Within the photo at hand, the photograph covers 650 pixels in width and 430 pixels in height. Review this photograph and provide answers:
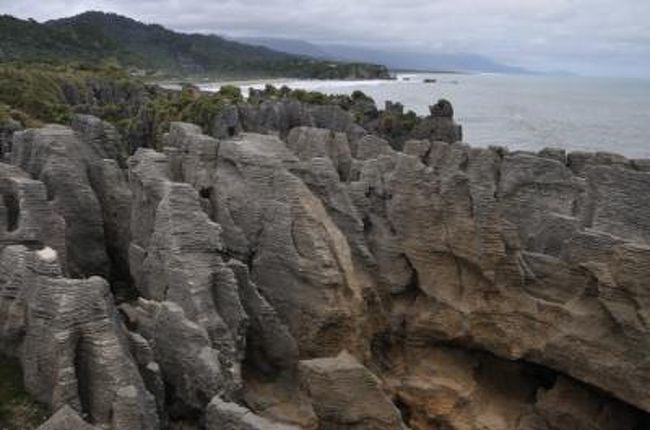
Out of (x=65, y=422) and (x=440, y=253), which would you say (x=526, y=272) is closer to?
(x=440, y=253)

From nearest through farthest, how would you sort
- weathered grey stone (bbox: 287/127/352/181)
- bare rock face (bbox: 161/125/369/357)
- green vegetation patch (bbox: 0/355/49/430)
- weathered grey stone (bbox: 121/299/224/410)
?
green vegetation patch (bbox: 0/355/49/430)
weathered grey stone (bbox: 121/299/224/410)
bare rock face (bbox: 161/125/369/357)
weathered grey stone (bbox: 287/127/352/181)

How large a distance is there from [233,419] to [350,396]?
3046 mm

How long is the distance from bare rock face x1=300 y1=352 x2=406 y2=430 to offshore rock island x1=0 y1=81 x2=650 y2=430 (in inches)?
1.1

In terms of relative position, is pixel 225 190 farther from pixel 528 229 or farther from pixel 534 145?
pixel 534 145

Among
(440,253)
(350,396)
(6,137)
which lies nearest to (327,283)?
(350,396)

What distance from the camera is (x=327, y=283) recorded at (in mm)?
18406

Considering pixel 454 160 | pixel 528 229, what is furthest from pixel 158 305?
pixel 454 160

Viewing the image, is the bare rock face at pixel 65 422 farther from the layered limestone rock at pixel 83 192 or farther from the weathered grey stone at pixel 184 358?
the layered limestone rock at pixel 83 192

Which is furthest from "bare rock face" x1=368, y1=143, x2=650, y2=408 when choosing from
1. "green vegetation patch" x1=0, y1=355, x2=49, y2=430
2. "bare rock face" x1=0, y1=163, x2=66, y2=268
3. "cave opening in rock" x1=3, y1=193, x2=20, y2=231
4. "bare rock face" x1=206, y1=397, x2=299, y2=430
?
"green vegetation patch" x1=0, y1=355, x2=49, y2=430

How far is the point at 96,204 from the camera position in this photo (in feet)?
68.2

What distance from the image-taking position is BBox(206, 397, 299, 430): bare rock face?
1335cm

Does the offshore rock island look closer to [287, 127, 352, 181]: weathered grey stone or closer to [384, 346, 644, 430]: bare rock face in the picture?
[384, 346, 644, 430]: bare rock face

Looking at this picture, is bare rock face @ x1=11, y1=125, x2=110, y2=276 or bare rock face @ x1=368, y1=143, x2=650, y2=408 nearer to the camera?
bare rock face @ x1=368, y1=143, x2=650, y2=408

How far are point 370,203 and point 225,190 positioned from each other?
3.78 m
